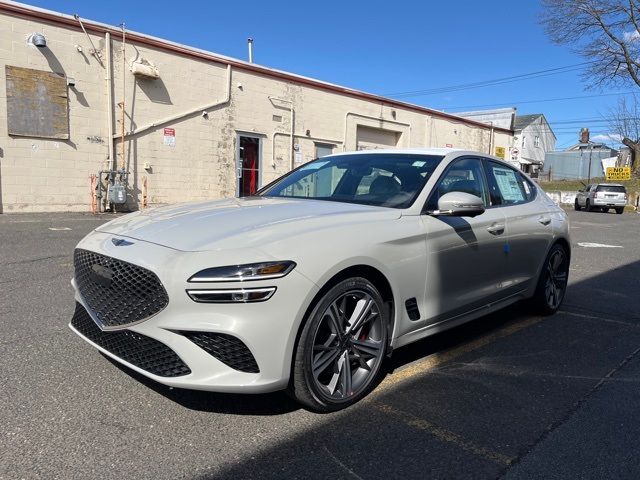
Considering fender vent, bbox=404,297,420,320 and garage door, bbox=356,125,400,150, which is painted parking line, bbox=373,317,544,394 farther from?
garage door, bbox=356,125,400,150

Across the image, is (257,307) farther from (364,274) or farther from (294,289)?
(364,274)

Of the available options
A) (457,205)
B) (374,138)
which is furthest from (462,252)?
(374,138)

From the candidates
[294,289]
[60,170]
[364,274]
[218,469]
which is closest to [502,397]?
[364,274]

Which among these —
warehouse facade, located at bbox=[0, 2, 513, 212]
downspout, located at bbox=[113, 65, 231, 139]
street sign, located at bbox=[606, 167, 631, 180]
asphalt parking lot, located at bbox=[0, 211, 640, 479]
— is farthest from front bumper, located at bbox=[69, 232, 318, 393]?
street sign, located at bbox=[606, 167, 631, 180]

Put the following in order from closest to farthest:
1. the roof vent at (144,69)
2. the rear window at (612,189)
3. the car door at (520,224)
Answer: the car door at (520,224) < the roof vent at (144,69) < the rear window at (612,189)

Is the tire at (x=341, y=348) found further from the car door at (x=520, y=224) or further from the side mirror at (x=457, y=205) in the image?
the car door at (x=520, y=224)

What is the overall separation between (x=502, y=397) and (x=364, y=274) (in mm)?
1234

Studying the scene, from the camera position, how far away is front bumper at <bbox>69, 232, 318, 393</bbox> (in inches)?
99.0

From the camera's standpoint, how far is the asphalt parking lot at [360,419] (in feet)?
8.07

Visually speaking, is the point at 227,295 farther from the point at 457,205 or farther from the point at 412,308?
the point at 457,205

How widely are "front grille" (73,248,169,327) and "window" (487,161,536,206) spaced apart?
3.02 meters

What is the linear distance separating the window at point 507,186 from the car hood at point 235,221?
1581 millimetres

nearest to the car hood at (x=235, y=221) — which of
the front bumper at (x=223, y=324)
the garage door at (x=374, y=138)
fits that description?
the front bumper at (x=223, y=324)

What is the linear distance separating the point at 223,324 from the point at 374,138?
756 inches
